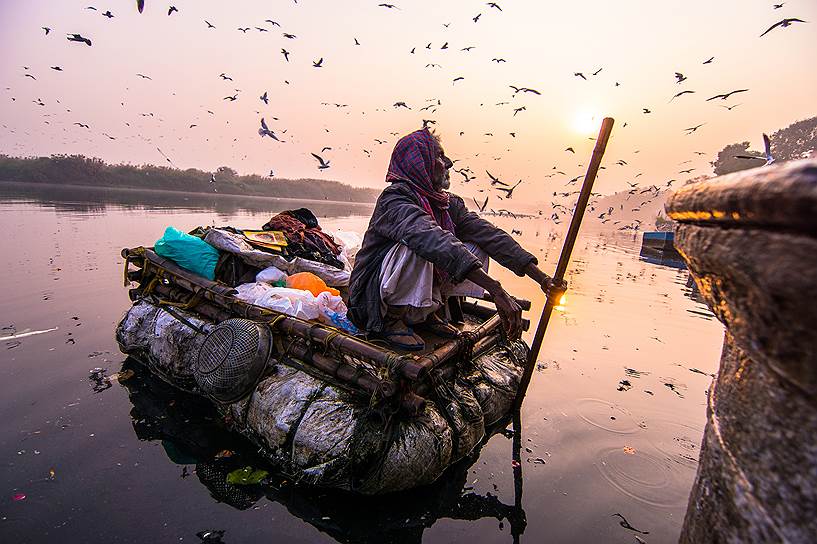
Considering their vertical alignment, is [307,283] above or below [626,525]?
above

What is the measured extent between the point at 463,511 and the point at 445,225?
97.5 inches

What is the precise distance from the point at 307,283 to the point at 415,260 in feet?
6.97

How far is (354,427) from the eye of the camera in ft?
9.00

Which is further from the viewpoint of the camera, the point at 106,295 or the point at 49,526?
the point at 106,295

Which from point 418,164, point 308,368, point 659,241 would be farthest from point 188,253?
point 659,241

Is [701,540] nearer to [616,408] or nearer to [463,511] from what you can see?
[463,511]

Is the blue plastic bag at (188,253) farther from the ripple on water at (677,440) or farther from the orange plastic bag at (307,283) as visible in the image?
the ripple on water at (677,440)

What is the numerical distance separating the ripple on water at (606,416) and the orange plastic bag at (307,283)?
3.32 m

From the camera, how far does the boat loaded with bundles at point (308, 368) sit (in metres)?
2.73

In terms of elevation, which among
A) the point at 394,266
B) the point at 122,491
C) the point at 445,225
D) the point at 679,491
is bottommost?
the point at 122,491

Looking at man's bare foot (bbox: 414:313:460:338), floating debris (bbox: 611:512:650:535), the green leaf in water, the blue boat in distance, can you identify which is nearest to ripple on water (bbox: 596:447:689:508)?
floating debris (bbox: 611:512:650:535)

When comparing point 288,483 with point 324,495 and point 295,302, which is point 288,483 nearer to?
point 324,495

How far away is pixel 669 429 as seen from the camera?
4.12m

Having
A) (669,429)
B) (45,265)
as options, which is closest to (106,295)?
(45,265)
